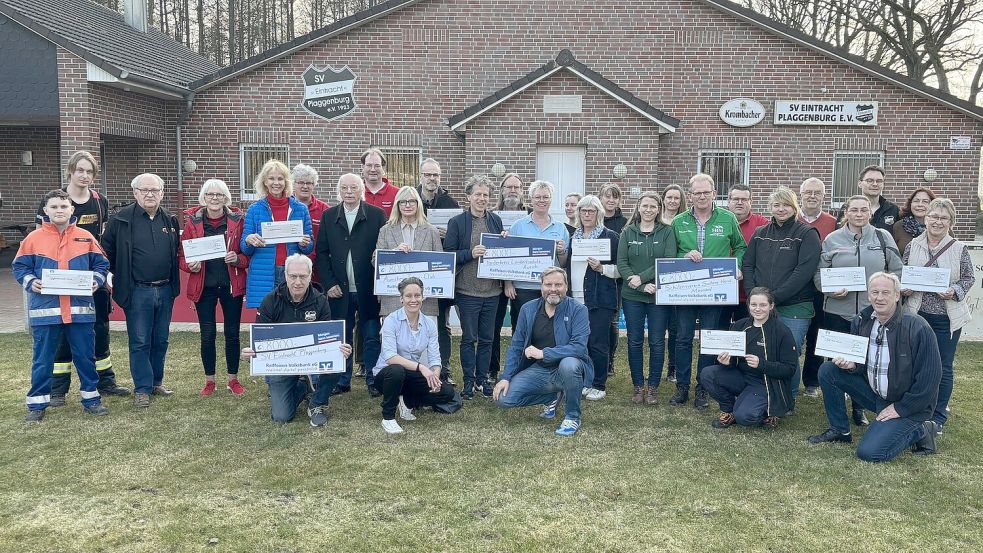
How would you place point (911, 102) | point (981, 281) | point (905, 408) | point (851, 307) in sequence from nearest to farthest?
point (905, 408) → point (851, 307) → point (981, 281) → point (911, 102)

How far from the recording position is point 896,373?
5.44 metres

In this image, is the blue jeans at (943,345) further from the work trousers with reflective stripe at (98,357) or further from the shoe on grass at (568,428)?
the work trousers with reflective stripe at (98,357)

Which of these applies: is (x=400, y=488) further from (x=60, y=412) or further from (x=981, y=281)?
(x=981, y=281)

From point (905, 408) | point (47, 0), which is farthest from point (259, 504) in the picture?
point (47, 0)

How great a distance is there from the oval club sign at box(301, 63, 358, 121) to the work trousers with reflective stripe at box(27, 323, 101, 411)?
8978 mm

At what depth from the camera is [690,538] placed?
418 centimetres

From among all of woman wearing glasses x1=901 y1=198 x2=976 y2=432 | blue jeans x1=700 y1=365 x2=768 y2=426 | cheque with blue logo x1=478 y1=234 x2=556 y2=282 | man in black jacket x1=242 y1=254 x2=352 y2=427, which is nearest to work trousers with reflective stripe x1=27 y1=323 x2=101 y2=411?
man in black jacket x1=242 y1=254 x2=352 y2=427

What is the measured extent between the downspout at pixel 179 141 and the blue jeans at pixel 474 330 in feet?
32.2

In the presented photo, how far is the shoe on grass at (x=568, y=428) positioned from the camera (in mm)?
6036

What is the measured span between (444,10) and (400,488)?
11.6 m

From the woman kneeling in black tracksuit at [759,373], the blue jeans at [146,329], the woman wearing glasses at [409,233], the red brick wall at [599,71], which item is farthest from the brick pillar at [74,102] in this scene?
the woman kneeling in black tracksuit at [759,373]

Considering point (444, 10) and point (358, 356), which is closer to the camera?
point (358, 356)

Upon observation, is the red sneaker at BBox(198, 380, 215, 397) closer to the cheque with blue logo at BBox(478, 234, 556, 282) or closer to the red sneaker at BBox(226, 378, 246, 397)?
the red sneaker at BBox(226, 378, 246, 397)

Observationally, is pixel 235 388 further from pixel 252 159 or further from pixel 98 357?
pixel 252 159
